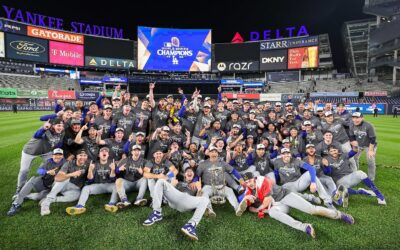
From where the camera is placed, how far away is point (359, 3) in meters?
71.3

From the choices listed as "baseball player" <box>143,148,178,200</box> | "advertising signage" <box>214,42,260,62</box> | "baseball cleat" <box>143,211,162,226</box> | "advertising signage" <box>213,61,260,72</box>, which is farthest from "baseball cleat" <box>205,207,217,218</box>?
"advertising signage" <box>214,42,260,62</box>

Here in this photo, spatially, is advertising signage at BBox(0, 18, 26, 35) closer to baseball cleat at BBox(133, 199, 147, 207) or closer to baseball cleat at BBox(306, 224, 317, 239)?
baseball cleat at BBox(133, 199, 147, 207)

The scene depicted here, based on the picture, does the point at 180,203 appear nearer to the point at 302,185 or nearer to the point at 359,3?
the point at 302,185

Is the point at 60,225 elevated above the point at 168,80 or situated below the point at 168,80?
below

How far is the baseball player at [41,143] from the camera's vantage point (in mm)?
7078

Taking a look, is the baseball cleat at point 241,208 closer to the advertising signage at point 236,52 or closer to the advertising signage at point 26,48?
the advertising signage at point 236,52

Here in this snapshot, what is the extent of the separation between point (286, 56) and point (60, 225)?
57.6 m

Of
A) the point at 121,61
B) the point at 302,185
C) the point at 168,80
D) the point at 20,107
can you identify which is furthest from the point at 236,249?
the point at 121,61

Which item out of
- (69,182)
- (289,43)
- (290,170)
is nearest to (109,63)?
(289,43)

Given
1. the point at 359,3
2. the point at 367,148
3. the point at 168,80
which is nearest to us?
the point at 367,148

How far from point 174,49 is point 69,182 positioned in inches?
2065

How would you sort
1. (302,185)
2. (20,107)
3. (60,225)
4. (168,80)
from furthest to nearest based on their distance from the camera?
1. (168,80)
2. (20,107)
3. (302,185)
4. (60,225)

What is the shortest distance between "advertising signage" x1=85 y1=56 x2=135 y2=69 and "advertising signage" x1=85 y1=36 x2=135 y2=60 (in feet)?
2.13

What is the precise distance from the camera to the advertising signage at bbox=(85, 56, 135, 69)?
53312 mm
